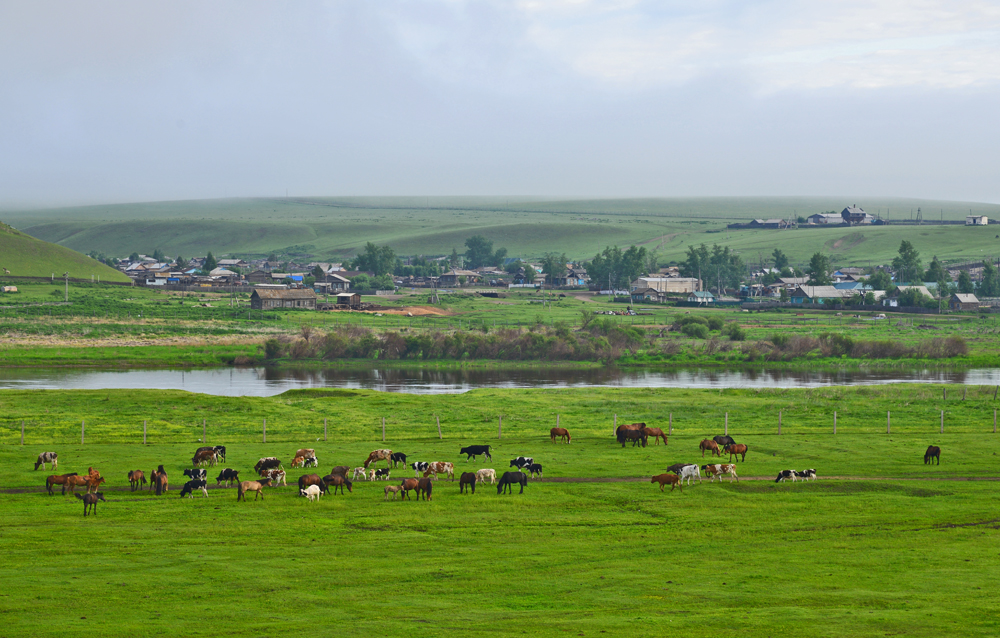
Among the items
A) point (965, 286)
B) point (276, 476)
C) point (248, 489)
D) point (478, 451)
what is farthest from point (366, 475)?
point (965, 286)

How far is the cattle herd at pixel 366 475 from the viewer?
3153 cm

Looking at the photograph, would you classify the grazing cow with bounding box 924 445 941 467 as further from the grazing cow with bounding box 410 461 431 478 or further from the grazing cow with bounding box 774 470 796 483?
the grazing cow with bounding box 410 461 431 478

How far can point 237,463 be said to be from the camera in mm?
37406

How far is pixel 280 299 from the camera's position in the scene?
138m

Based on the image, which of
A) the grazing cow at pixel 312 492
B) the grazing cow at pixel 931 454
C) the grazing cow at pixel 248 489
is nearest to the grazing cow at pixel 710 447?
the grazing cow at pixel 931 454

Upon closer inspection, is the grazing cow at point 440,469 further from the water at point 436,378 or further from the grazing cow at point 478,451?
the water at point 436,378

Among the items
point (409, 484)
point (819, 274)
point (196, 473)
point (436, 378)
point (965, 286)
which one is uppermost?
point (819, 274)

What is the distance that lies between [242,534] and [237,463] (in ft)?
35.9

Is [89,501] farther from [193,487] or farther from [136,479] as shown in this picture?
[193,487]

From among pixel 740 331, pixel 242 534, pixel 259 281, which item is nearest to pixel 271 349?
pixel 740 331

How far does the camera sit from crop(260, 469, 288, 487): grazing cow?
109 ft

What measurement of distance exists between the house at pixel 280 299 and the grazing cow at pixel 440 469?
104m

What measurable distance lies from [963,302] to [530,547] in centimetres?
13611

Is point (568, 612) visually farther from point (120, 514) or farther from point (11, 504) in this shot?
point (11, 504)
